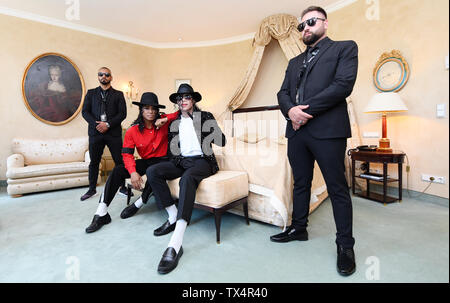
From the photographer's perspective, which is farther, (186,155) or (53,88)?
(53,88)

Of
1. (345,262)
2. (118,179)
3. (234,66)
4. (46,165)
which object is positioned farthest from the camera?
(234,66)

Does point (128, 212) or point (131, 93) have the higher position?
point (131, 93)

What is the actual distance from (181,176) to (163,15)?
142 inches

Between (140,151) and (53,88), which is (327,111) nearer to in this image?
(140,151)

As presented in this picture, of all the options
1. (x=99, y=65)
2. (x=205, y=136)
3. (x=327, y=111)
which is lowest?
(x=205, y=136)

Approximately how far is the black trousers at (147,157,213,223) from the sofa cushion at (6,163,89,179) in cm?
244

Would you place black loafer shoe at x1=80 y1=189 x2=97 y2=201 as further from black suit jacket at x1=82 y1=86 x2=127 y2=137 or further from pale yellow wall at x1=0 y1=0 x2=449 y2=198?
pale yellow wall at x1=0 y1=0 x2=449 y2=198

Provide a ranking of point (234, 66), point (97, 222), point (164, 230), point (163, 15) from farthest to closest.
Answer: point (234, 66), point (163, 15), point (97, 222), point (164, 230)

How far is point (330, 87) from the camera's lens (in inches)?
59.8

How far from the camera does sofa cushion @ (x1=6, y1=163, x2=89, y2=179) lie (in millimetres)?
3441

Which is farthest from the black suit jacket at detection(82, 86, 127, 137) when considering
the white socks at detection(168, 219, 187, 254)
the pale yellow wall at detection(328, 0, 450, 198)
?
the pale yellow wall at detection(328, 0, 450, 198)

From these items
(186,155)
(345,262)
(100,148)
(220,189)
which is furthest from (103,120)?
(345,262)

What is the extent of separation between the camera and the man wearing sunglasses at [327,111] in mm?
1518
